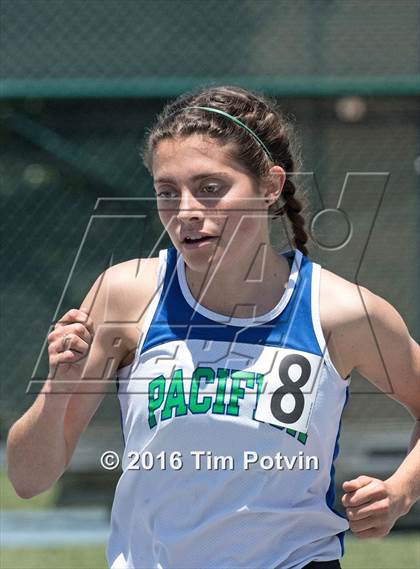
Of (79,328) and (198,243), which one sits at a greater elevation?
(198,243)

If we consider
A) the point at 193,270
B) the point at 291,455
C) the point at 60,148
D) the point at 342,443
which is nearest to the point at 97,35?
the point at 60,148

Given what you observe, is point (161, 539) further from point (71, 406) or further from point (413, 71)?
point (413, 71)

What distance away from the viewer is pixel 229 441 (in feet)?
5.21

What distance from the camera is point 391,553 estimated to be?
4148mm

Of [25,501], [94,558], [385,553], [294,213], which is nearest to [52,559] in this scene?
[94,558]

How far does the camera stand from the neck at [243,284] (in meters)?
1.70

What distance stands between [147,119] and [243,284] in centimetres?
214

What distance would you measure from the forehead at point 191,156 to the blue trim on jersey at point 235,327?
199 millimetres

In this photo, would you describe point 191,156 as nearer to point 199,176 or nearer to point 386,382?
point 199,176

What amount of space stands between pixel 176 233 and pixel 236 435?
321 mm

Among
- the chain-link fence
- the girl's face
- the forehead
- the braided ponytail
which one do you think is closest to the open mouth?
the girl's face

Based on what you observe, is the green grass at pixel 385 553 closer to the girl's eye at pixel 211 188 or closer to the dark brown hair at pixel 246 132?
the dark brown hair at pixel 246 132

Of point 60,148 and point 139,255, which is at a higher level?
point 60,148

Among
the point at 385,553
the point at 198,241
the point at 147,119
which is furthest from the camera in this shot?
the point at 385,553
